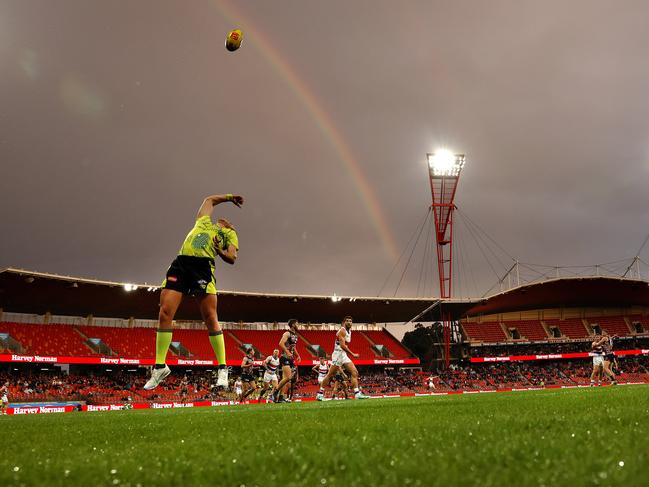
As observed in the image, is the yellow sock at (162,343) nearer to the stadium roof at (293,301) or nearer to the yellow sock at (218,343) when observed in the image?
the yellow sock at (218,343)

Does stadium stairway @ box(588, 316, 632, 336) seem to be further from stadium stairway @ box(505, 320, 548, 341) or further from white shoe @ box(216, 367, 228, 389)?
white shoe @ box(216, 367, 228, 389)

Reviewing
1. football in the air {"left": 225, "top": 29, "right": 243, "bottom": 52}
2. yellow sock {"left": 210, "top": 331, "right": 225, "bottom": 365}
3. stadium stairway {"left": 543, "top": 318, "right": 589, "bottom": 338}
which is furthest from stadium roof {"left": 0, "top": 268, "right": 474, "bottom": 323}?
yellow sock {"left": 210, "top": 331, "right": 225, "bottom": 365}

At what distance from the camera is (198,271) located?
705cm

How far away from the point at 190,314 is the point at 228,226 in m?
52.3

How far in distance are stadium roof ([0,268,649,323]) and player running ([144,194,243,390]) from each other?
38749 millimetres

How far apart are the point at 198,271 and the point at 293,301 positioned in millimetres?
49688

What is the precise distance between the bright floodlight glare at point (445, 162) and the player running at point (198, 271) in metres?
54.6

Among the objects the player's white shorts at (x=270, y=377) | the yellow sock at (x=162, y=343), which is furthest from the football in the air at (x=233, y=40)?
the player's white shorts at (x=270, y=377)

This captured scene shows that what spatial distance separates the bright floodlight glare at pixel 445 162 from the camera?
5900cm

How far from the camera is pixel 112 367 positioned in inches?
1954

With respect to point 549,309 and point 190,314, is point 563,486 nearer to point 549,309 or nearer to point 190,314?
point 190,314

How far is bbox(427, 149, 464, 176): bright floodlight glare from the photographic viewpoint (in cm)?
5900

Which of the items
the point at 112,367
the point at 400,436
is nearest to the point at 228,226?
the point at 400,436

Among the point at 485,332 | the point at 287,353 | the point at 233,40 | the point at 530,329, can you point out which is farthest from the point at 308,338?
the point at 233,40
